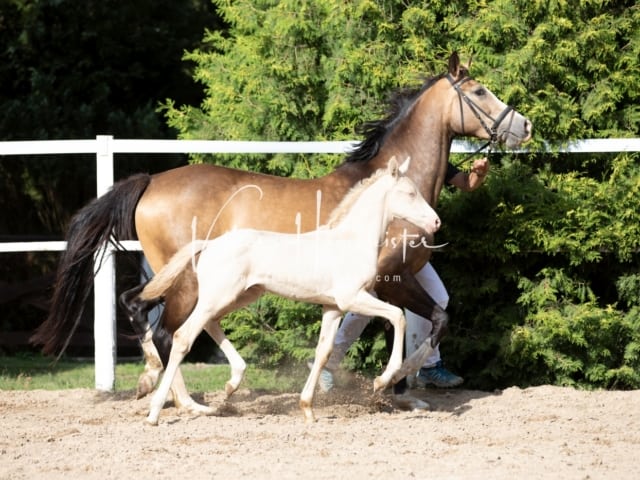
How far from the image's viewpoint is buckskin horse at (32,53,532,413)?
591 cm

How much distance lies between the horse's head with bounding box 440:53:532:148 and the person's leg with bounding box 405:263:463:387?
0.99 m

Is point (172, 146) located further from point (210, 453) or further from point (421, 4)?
point (210, 453)

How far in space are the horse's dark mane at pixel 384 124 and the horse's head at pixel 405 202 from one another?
2.26 ft

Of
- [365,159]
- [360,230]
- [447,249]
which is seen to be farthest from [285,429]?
[447,249]

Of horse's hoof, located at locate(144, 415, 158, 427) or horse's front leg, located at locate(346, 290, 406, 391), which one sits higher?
horse's front leg, located at locate(346, 290, 406, 391)

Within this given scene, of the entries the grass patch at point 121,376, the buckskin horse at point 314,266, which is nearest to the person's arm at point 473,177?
the buckskin horse at point 314,266

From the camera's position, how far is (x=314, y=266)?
214 inches

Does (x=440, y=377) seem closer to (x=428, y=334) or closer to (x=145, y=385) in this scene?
(x=428, y=334)

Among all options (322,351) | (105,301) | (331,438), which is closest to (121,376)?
(105,301)

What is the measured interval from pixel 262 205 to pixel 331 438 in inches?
61.7

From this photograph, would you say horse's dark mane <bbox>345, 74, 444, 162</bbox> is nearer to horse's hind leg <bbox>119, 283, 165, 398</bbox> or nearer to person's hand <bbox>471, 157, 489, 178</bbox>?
person's hand <bbox>471, 157, 489, 178</bbox>

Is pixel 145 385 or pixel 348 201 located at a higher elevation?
pixel 348 201

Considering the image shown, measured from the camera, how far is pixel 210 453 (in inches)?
185

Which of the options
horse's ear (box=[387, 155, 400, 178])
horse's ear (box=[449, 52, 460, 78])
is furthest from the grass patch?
horse's ear (box=[449, 52, 460, 78])
